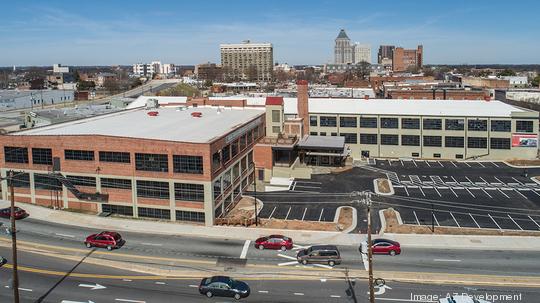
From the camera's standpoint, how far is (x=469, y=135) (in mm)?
83000

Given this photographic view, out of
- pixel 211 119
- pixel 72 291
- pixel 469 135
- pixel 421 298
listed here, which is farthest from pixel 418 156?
pixel 72 291

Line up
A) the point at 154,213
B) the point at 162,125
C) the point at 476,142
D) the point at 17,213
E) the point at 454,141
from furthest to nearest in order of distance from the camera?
the point at 454,141 → the point at 476,142 → the point at 162,125 → the point at 154,213 → the point at 17,213

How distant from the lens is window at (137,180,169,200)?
167 feet

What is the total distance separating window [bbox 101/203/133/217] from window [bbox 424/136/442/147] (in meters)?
53.8

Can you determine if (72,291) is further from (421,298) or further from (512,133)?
(512,133)

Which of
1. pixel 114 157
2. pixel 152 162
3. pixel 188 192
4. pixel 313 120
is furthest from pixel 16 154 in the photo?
pixel 313 120

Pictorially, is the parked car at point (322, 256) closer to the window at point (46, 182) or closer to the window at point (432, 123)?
the window at point (46, 182)

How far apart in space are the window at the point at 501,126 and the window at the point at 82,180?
63625 mm

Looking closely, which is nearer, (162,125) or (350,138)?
(162,125)

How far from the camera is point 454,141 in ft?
275

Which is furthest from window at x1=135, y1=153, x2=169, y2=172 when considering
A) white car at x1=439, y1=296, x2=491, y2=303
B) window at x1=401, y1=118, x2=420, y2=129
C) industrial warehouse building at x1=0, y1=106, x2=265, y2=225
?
window at x1=401, y1=118, x2=420, y2=129

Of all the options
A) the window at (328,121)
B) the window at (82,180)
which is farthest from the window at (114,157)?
the window at (328,121)

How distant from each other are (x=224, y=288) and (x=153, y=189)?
2176 centimetres

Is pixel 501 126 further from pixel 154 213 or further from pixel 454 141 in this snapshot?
pixel 154 213
